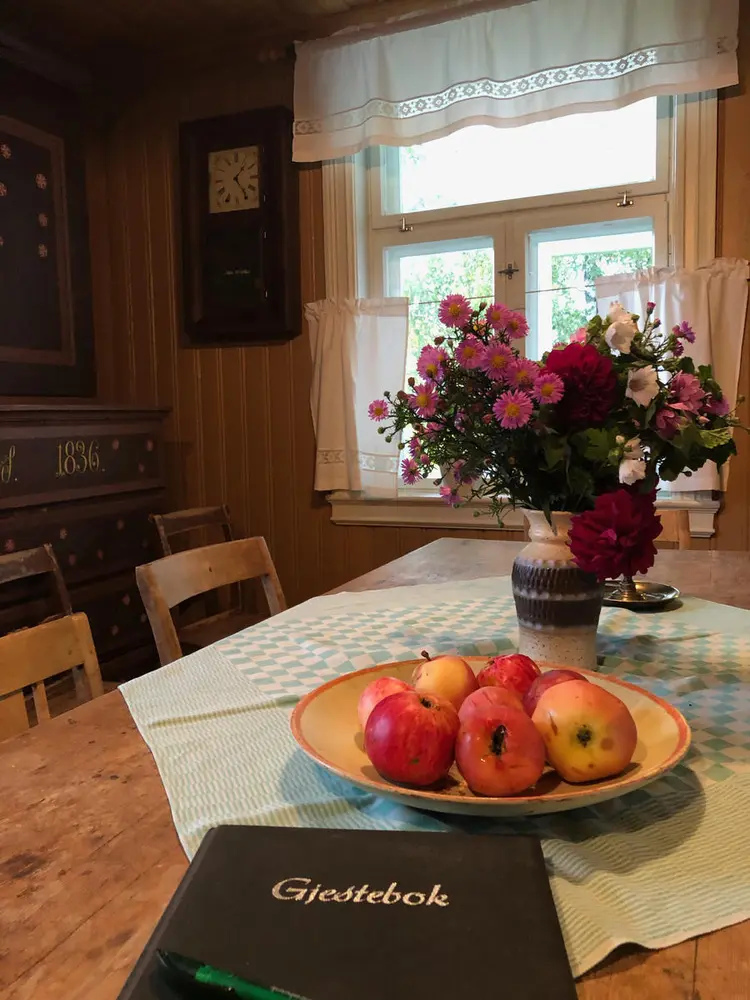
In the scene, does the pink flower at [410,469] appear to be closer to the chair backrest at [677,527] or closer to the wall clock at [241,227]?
the chair backrest at [677,527]

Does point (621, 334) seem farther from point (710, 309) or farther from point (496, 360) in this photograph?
point (710, 309)

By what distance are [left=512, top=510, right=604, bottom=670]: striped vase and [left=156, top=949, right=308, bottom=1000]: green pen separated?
652 millimetres

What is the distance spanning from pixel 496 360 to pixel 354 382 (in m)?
1.94

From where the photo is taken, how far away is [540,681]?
753 millimetres

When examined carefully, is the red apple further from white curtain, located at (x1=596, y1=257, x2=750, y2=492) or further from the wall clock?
the wall clock

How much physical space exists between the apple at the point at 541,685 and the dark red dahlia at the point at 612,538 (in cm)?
15

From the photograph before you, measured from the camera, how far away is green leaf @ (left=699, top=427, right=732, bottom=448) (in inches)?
37.5

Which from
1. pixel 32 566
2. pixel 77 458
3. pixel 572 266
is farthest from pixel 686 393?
pixel 77 458

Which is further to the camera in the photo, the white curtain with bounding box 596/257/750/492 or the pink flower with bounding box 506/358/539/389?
the white curtain with bounding box 596/257/750/492

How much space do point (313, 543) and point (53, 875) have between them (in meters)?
2.43

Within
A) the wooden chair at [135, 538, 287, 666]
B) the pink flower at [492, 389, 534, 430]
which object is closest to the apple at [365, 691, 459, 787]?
the pink flower at [492, 389, 534, 430]

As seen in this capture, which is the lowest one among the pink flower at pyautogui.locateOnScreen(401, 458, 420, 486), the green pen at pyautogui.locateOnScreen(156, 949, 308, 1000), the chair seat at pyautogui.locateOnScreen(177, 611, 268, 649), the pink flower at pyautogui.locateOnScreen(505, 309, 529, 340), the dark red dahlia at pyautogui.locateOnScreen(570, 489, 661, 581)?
the chair seat at pyautogui.locateOnScreen(177, 611, 268, 649)

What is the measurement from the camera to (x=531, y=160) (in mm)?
2760

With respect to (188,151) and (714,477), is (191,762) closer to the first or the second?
(714,477)
